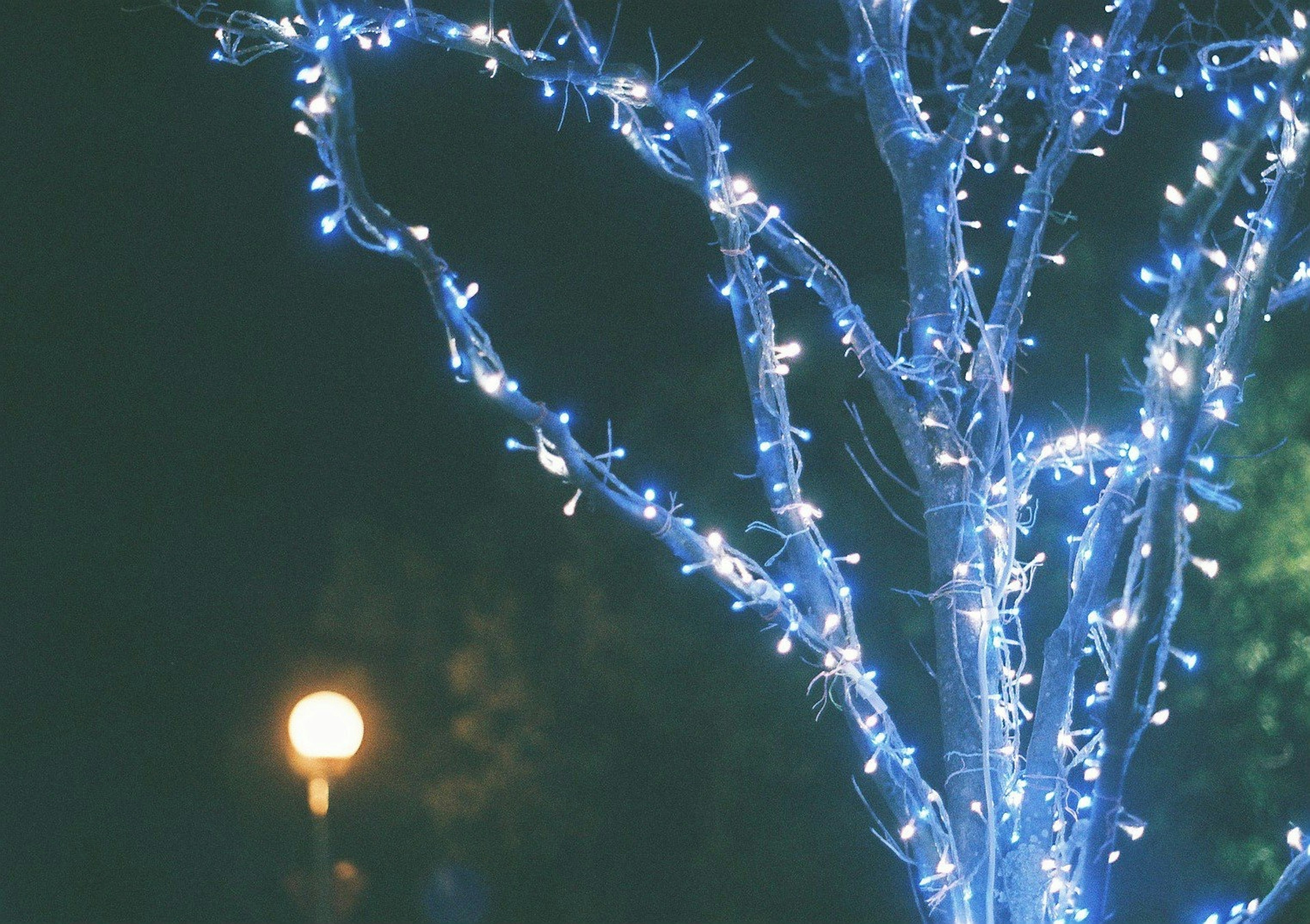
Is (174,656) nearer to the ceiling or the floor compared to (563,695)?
nearer to the ceiling

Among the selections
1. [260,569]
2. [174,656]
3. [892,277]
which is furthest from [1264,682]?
[174,656]

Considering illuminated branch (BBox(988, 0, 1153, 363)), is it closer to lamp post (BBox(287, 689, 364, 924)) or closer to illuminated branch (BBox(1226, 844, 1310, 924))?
illuminated branch (BBox(1226, 844, 1310, 924))

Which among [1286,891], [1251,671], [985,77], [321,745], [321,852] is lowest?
[1286,891]

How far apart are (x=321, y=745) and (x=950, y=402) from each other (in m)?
2.63

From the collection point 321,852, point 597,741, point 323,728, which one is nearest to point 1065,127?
point 323,728

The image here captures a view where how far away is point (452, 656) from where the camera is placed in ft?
30.7

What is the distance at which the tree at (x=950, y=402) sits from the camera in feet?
11.1

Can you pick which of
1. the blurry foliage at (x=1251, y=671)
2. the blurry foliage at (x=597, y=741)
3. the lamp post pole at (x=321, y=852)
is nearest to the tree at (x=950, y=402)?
the lamp post pole at (x=321, y=852)

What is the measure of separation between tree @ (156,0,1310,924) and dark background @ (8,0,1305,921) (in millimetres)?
2224

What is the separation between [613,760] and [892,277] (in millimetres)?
3622

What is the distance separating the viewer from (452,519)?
10.0m

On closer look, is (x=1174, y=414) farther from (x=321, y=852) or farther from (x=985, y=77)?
(x=321, y=852)

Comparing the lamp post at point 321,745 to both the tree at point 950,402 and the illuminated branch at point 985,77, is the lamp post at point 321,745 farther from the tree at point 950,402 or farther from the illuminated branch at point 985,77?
the illuminated branch at point 985,77

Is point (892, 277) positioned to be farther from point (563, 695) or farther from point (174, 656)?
point (174, 656)
